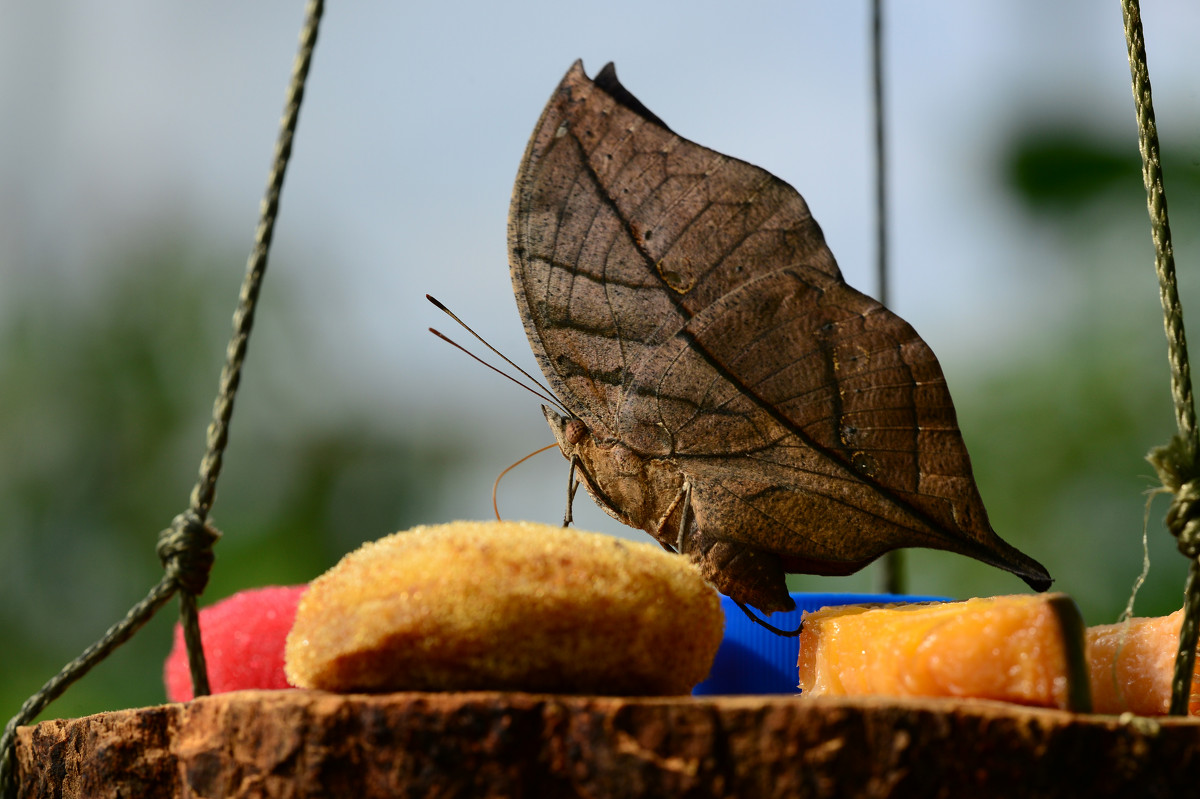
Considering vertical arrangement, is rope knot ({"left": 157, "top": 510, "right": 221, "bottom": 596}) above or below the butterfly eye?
below

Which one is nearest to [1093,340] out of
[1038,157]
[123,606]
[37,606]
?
[1038,157]

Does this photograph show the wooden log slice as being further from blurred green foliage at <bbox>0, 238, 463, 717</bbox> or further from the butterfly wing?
blurred green foliage at <bbox>0, 238, 463, 717</bbox>

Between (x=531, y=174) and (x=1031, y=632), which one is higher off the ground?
(x=531, y=174)

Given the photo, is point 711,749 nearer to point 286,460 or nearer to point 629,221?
point 629,221

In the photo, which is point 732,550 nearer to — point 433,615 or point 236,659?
point 433,615

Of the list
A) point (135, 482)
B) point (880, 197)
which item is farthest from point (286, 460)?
point (880, 197)

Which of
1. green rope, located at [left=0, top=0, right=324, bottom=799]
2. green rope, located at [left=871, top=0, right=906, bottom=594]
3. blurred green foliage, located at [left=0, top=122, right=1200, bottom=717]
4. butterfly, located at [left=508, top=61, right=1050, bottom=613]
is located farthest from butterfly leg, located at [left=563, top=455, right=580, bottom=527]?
blurred green foliage, located at [left=0, top=122, right=1200, bottom=717]
